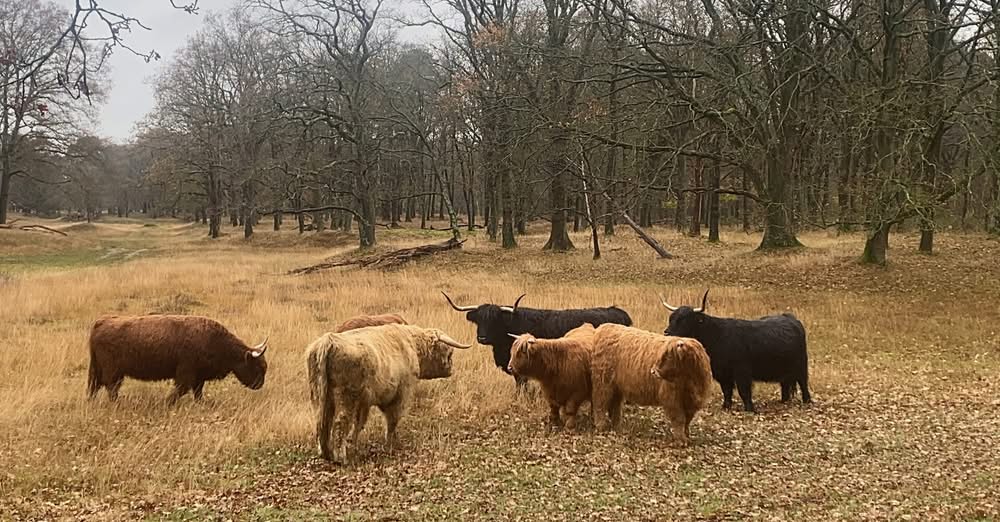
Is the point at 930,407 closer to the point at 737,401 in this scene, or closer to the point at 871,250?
the point at 737,401

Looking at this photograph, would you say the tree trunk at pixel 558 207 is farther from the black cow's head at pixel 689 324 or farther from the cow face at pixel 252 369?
the cow face at pixel 252 369

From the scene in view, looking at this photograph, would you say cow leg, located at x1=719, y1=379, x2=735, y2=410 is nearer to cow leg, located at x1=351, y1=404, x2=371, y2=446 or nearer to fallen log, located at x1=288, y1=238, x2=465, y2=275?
cow leg, located at x1=351, y1=404, x2=371, y2=446

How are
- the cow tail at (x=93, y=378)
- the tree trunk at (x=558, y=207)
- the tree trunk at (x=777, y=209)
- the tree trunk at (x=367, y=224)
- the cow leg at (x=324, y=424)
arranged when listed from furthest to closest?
the tree trunk at (x=367, y=224)
the tree trunk at (x=558, y=207)
the tree trunk at (x=777, y=209)
the cow tail at (x=93, y=378)
the cow leg at (x=324, y=424)

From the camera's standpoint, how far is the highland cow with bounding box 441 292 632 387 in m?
8.83

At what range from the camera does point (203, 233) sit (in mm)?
52281

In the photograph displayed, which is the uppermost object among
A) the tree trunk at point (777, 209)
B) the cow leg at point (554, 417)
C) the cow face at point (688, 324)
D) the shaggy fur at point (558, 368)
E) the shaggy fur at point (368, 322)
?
the tree trunk at point (777, 209)

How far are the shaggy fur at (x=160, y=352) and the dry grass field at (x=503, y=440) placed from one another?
0.30 metres

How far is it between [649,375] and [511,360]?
4.44 ft

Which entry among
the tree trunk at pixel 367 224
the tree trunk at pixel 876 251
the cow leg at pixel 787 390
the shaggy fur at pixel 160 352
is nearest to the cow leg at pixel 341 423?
the shaggy fur at pixel 160 352

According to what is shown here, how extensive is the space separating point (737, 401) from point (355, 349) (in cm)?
468

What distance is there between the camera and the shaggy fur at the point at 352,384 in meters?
5.98

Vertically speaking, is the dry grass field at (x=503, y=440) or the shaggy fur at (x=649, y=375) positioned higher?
the shaggy fur at (x=649, y=375)

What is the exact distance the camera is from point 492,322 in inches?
348

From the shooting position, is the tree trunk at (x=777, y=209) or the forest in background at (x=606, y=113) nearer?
the forest in background at (x=606, y=113)
